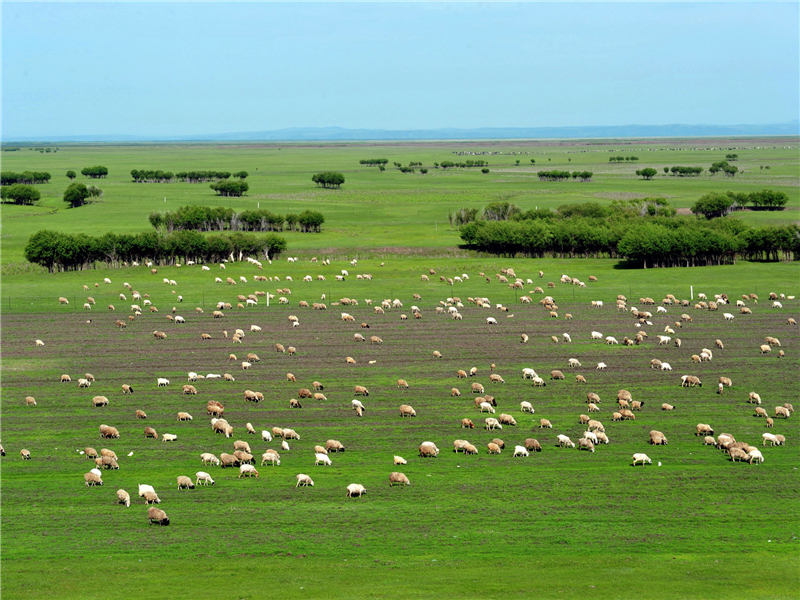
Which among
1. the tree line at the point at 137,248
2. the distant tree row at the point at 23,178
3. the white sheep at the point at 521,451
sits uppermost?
the distant tree row at the point at 23,178

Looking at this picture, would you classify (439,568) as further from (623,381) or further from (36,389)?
(36,389)

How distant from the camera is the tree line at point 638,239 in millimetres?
88062

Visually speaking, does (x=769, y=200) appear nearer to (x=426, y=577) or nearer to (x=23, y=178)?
(x=426, y=577)

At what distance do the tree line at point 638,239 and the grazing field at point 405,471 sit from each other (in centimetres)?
2827

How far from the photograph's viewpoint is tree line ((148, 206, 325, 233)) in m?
111

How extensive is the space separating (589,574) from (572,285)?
183 ft

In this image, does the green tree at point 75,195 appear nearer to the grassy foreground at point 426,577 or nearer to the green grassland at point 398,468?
the green grassland at point 398,468

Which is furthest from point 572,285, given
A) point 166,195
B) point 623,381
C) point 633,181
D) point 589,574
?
point 633,181

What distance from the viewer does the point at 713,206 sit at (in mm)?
124500

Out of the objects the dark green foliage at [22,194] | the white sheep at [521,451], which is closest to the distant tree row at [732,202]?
the white sheep at [521,451]

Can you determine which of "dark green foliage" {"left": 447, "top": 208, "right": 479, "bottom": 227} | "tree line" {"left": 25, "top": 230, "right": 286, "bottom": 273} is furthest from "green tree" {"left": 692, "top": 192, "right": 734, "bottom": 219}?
"tree line" {"left": 25, "top": 230, "right": 286, "bottom": 273}

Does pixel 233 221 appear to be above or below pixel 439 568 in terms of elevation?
above

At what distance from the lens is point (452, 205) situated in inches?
5842

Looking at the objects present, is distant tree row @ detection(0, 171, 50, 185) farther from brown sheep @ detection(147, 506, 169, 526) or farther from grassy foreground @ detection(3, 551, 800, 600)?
grassy foreground @ detection(3, 551, 800, 600)
